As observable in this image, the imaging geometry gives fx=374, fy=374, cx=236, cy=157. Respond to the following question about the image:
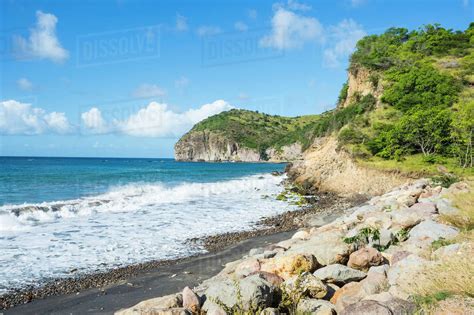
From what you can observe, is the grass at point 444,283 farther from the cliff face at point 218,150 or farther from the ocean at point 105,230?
the cliff face at point 218,150

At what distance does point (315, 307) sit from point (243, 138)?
15893 cm

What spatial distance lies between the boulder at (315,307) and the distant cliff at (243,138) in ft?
440

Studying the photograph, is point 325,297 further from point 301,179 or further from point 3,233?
point 301,179

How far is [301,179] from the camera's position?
3844cm

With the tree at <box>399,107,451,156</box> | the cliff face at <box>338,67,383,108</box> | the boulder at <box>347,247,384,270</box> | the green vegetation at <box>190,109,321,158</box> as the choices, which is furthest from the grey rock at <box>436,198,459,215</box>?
the green vegetation at <box>190,109,321,158</box>

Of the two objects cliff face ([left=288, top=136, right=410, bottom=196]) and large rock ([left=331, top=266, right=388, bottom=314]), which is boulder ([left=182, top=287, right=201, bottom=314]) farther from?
cliff face ([left=288, top=136, right=410, bottom=196])

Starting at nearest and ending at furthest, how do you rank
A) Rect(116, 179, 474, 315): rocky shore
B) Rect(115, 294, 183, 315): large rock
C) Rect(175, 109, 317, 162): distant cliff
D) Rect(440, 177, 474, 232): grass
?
Rect(116, 179, 474, 315): rocky shore → Rect(115, 294, 183, 315): large rock → Rect(440, 177, 474, 232): grass → Rect(175, 109, 317, 162): distant cliff

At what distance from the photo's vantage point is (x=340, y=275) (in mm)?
7449

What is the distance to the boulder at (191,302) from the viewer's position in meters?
6.35

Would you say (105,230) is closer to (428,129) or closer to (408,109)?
(428,129)

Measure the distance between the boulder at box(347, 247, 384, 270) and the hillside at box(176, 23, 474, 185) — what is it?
23.7 metres

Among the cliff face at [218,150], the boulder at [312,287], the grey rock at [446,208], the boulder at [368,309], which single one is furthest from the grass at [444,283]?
the cliff face at [218,150]

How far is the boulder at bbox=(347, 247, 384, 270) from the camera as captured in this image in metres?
7.93

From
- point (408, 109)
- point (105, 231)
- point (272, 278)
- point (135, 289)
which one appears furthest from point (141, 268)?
point (408, 109)
